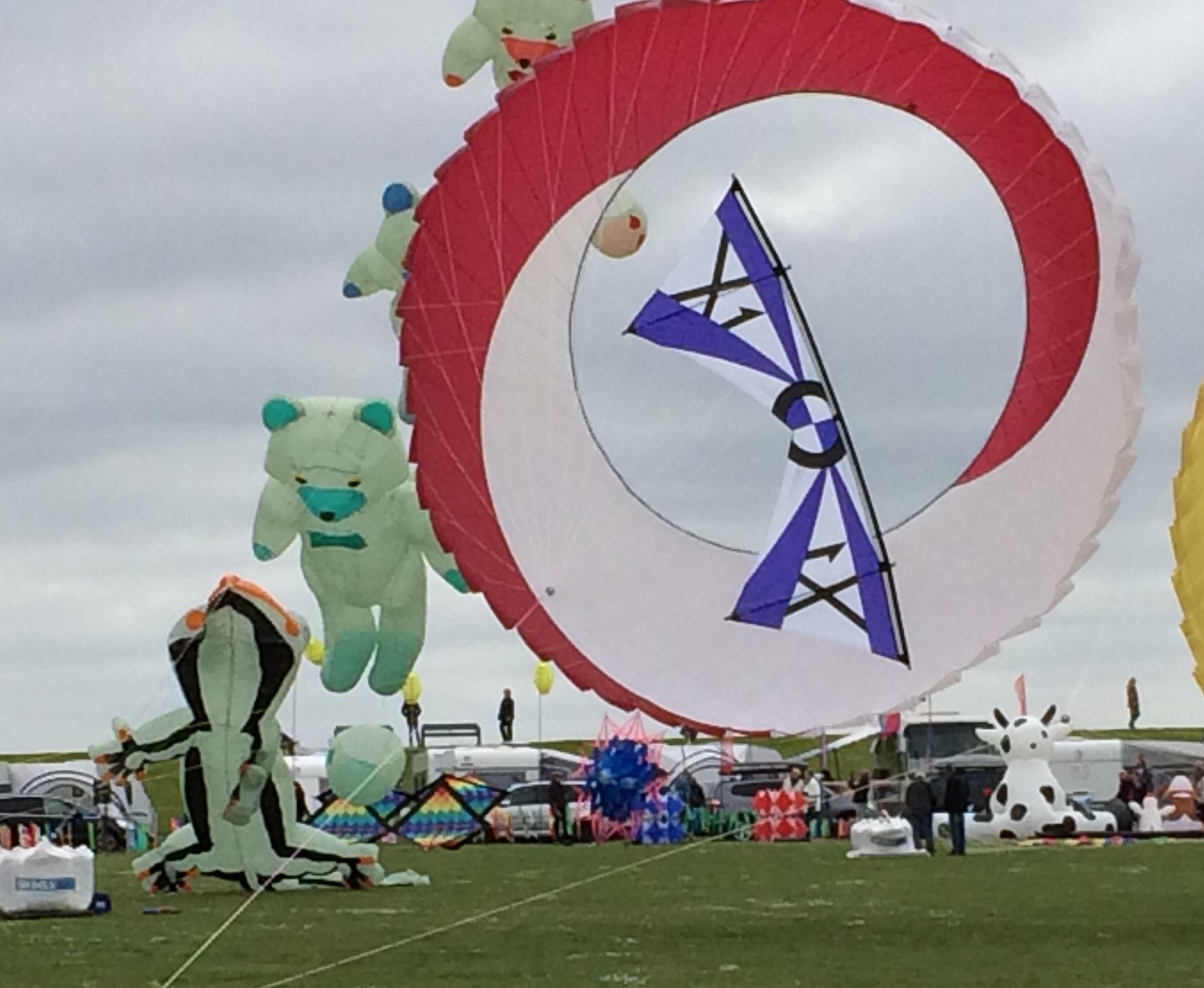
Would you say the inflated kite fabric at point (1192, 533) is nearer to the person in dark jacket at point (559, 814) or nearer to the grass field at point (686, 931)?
the grass field at point (686, 931)

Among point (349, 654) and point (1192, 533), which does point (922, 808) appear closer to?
point (349, 654)

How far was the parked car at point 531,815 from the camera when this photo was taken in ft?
92.3

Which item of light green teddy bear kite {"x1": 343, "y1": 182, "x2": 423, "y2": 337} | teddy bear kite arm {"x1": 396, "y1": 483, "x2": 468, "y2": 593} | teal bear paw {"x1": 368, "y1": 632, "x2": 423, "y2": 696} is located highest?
light green teddy bear kite {"x1": 343, "y1": 182, "x2": 423, "y2": 337}

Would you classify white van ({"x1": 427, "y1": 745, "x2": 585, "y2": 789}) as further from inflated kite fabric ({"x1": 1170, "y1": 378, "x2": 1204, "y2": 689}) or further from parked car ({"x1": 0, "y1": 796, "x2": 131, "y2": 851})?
inflated kite fabric ({"x1": 1170, "y1": 378, "x2": 1204, "y2": 689})

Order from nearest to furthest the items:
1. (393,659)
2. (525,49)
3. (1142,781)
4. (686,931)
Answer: (686,931) < (525,49) < (393,659) < (1142,781)

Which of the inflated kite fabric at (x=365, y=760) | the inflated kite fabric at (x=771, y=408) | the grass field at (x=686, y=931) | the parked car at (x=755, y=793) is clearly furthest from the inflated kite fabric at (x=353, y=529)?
the inflated kite fabric at (x=771, y=408)

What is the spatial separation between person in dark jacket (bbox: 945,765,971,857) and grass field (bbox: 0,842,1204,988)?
1487 mm

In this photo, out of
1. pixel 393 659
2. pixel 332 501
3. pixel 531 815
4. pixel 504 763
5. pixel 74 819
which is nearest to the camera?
pixel 332 501

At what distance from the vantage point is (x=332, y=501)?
23.4 meters

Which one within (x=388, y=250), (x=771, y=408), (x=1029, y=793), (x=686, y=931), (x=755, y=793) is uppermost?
(x=388, y=250)

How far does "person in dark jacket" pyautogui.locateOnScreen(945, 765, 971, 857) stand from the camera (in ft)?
72.2

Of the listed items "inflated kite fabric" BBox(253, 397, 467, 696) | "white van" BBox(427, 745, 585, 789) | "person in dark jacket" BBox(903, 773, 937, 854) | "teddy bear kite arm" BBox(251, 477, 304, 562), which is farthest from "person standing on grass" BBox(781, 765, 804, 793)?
"teddy bear kite arm" BBox(251, 477, 304, 562)

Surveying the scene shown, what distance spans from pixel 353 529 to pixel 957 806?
6468 mm

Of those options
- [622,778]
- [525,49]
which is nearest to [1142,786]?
[622,778]
